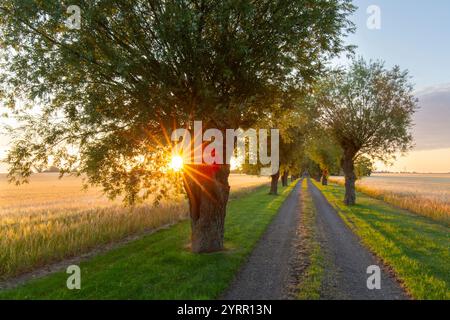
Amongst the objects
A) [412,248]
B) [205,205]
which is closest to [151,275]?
[205,205]

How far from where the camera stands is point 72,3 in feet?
32.8

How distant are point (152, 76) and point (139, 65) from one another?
815 mm

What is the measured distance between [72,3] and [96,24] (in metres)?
0.98

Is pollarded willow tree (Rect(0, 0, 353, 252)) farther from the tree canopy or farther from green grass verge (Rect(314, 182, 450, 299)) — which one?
green grass verge (Rect(314, 182, 450, 299))

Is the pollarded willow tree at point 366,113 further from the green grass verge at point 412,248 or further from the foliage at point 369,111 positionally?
the green grass verge at point 412,248

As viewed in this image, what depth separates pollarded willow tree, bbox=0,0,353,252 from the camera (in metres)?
10.3

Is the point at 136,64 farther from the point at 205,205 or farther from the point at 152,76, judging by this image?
the point at 205,205

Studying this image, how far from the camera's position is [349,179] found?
3462 centimetres

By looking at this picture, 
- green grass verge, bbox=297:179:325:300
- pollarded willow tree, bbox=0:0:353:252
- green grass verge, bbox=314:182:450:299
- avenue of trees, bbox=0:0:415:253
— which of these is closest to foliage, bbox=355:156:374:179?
green grass verge, bbox=314:182:450:299

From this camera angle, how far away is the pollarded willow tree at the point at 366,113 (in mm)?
31297

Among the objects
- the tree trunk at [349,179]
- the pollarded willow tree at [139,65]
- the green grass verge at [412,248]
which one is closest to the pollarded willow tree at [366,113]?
the tree trunk at [349,179]

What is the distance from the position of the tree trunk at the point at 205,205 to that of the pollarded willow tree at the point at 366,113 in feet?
69.8
